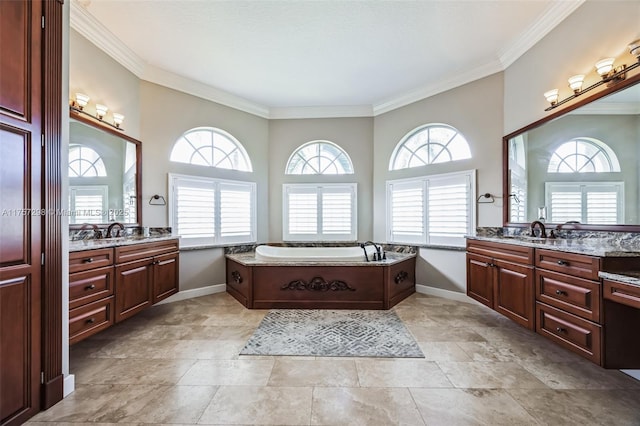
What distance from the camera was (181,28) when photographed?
2570 millimetres

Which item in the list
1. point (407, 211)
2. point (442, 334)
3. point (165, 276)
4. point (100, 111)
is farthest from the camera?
point (407, 211)

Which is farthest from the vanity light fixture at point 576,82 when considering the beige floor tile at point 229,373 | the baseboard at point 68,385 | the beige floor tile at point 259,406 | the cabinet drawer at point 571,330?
the baseboard at point 68,385

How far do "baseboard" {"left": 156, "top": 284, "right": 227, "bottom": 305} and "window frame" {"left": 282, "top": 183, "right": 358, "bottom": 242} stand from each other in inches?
49.8

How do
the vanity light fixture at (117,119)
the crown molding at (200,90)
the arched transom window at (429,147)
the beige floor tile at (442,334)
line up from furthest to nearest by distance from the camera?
the arched transom window at (429,147) < the crown molding at (200,90) < the vanity light fixture at (117,119) < the beige floor tile at (442,334)

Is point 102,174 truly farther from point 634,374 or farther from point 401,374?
point 634,374

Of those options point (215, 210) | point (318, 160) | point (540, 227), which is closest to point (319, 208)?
point (318, 160)

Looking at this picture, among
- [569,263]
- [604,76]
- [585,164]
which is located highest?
[604,76]

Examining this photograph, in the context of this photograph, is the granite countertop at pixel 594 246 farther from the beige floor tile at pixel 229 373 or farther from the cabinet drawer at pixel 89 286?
the cabinet drawer at pixel 89 286

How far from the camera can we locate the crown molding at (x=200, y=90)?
3.30 m

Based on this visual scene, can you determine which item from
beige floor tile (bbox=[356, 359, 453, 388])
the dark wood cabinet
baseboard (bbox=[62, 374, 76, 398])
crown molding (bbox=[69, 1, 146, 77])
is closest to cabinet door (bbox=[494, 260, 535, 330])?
the dark wood cabinet

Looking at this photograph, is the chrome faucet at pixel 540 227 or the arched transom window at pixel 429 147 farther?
the arched transom window at pixel 429 147

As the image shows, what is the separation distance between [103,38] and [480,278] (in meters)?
4.74

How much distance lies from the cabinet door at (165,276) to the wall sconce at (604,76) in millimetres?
4333

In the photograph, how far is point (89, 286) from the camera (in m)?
1.99
